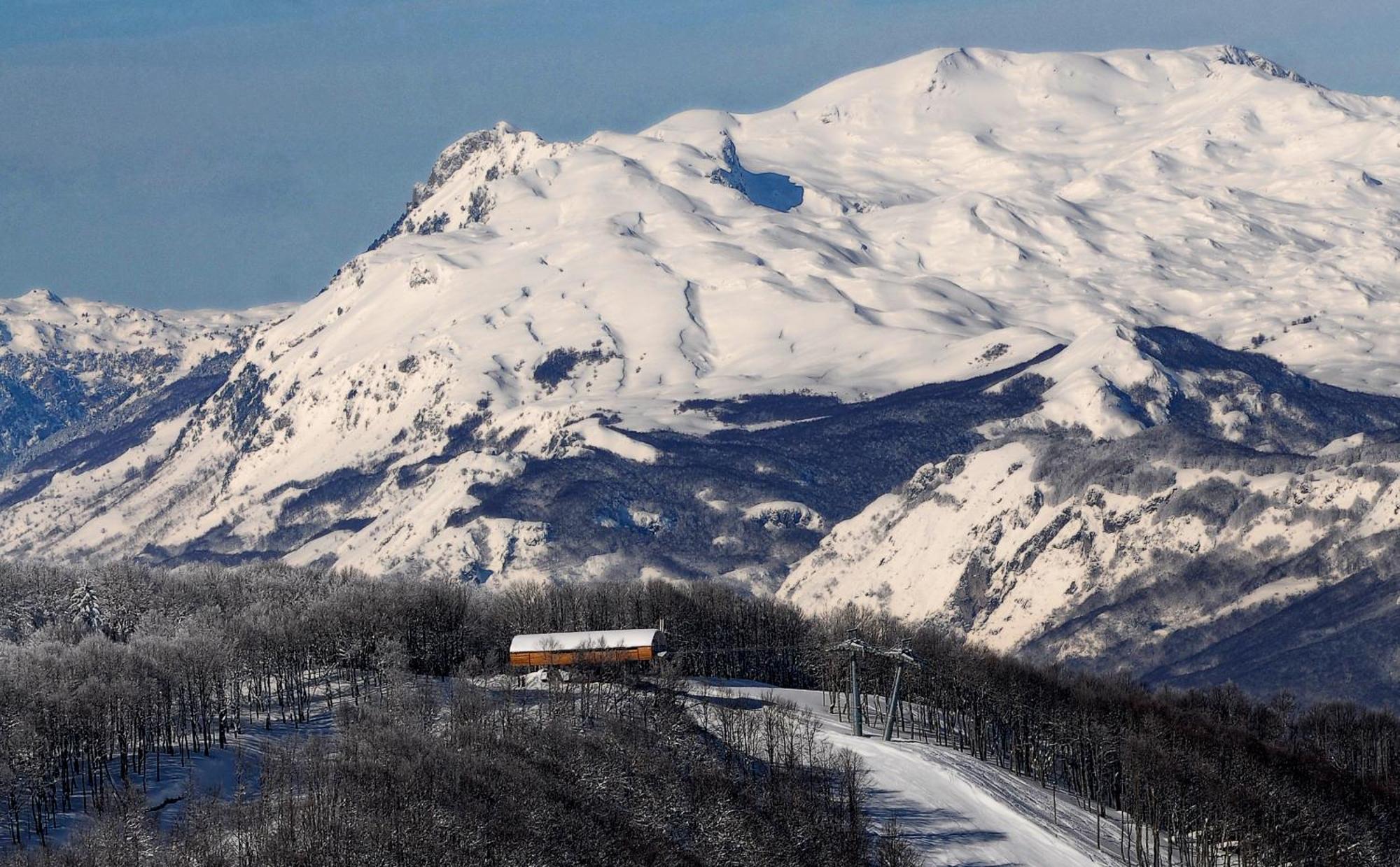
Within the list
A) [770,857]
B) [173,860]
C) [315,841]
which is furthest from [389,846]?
[770,857]

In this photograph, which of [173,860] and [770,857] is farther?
[770,857]

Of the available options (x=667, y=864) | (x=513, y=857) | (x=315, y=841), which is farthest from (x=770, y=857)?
(x=315, y=841)

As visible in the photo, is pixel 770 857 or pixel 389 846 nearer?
pixel 389 846

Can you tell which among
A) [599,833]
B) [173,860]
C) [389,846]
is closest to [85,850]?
[173,860]

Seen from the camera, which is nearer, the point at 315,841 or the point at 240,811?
the point at 315,841

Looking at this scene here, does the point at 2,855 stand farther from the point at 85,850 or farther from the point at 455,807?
the point at 455,807

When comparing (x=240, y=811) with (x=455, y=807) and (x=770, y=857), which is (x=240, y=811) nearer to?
(x=455, y=807)

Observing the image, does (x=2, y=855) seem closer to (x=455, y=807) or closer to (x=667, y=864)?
(x=455, y=807)
